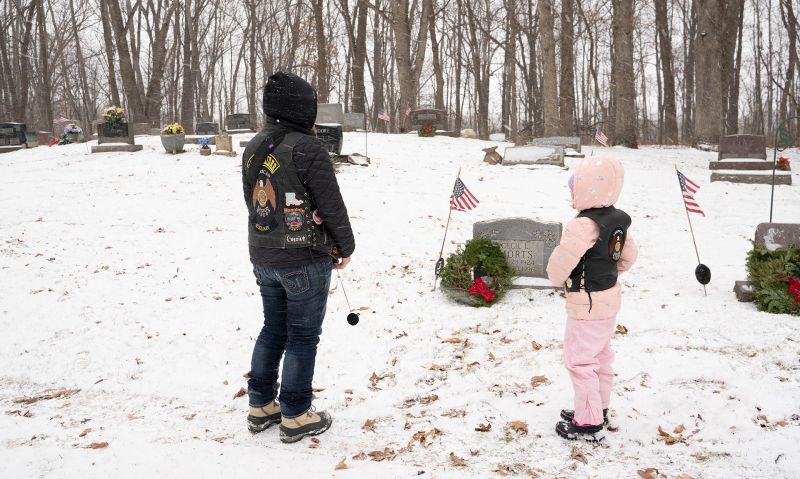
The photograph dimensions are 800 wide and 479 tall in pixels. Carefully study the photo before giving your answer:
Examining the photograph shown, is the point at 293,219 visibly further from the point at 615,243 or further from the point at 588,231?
the point at 615,243

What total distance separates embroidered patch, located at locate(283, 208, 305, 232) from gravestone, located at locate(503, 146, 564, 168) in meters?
11.1

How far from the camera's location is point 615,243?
3.22 meters

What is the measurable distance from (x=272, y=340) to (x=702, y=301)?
4556 millimetres

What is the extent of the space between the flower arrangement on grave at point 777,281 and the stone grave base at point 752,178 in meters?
8.27

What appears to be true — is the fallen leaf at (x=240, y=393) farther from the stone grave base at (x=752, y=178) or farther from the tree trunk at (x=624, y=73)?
the tree trunk at (x=624, y=73)

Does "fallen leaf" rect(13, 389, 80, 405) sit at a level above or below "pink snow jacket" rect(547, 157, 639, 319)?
below

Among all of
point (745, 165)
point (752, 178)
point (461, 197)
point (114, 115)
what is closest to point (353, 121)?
point (114, 115)

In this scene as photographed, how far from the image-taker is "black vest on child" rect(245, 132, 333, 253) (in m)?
3.03

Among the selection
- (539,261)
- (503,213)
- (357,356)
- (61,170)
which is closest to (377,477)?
(357,356)

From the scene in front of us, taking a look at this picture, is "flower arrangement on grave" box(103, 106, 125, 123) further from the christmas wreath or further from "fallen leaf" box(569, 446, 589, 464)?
"fallen leaf" box(569, 446, 589, 464)

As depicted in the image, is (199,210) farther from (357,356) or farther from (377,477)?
(377,477)

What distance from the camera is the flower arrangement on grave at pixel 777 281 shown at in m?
4.99

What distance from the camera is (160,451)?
3225mm

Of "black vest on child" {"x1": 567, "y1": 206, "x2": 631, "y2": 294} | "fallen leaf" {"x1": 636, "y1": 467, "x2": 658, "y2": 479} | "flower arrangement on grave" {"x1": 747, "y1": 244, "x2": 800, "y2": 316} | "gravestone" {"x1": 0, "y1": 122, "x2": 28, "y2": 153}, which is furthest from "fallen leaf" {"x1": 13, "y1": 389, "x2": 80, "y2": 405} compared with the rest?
"gravestone" {"x1": 0, "y1": 122, "x2": 28, "y2": 153}
